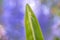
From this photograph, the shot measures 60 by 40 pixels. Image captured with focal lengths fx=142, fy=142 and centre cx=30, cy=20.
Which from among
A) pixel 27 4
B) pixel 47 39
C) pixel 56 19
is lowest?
pixel 47 39

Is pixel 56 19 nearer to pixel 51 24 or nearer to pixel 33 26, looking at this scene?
pixel 51 24

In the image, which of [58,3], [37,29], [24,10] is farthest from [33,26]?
[58,3]

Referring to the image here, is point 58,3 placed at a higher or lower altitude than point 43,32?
higher

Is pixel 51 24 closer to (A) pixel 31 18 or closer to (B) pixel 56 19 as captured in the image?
(B) pixel 56 19

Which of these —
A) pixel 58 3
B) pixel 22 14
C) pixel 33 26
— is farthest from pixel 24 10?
pixel 58 3

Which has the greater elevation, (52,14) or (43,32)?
(52,14)
